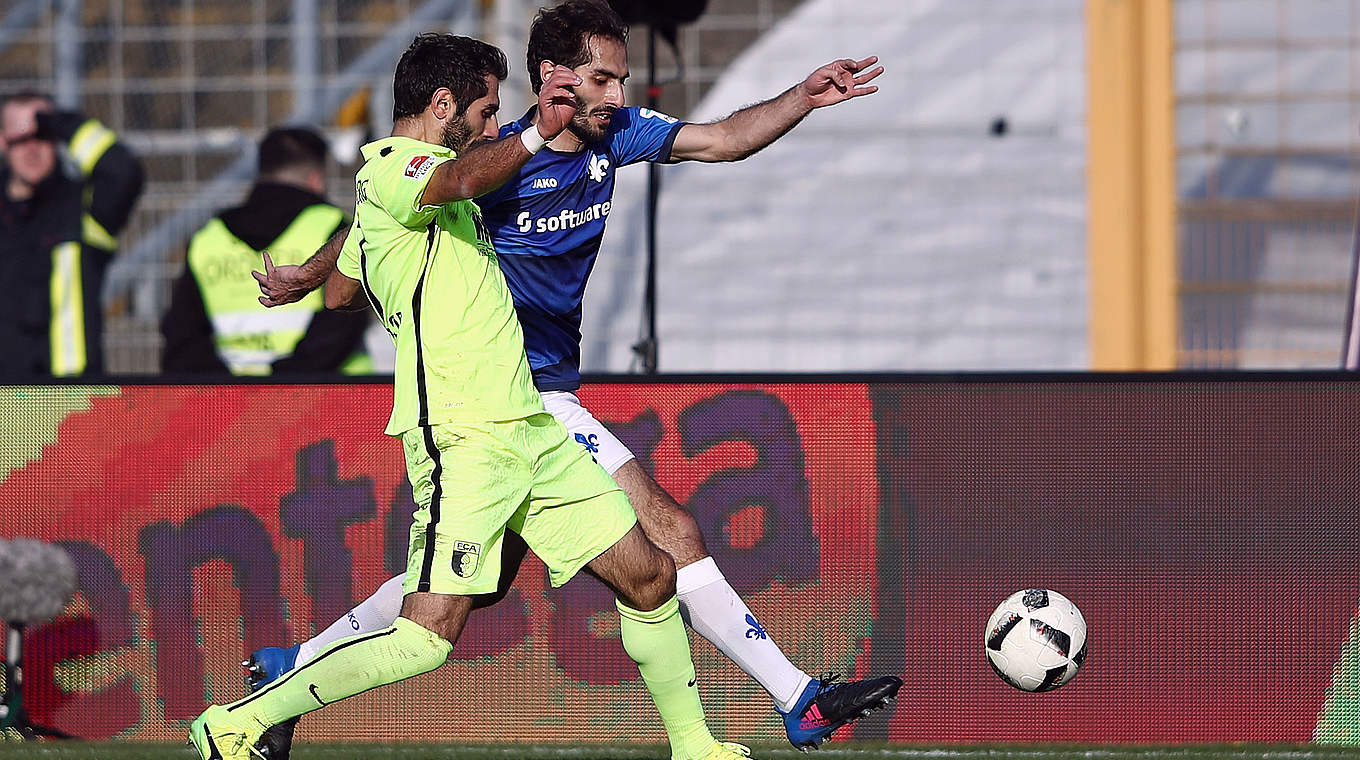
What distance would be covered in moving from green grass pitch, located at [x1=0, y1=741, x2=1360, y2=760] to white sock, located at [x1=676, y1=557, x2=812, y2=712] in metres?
0.57

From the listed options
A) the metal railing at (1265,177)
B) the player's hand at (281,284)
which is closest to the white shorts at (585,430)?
the player's hand at (281,284)

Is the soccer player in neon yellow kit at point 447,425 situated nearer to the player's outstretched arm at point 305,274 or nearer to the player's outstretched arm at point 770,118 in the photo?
the player's outstretched arm at point 305,274

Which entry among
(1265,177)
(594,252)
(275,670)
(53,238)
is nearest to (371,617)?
(275,670)

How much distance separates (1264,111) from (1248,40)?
0.36 metres

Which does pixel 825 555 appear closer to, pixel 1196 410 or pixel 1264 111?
pixel 1196 410

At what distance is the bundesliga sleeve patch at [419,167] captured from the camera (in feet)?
13.9

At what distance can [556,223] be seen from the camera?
4852 mm

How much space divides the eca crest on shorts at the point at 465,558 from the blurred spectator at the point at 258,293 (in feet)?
10.9

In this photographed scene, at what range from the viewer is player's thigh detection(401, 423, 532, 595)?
4324mm

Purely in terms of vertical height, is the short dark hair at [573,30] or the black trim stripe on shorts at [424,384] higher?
the short dark hair at [573,30]

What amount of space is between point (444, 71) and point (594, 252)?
→ 0.70m

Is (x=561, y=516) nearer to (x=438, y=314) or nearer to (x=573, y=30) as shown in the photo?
(x=438, y=314)

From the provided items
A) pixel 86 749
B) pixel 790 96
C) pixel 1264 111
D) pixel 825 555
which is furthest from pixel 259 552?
pixel 1264 111

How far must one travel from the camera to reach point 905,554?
5723mm
